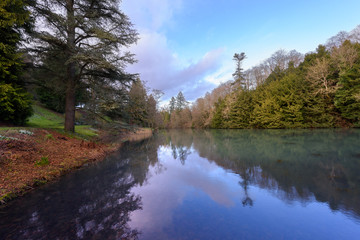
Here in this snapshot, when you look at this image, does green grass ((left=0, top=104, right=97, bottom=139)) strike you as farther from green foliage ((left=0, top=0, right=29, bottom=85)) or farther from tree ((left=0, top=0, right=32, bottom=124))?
green foliage ((left=0, top=0, right=29, bottom=85))

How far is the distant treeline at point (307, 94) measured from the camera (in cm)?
1842

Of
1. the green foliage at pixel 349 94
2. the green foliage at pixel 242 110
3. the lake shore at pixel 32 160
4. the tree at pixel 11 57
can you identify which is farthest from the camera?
the green foliage at pixel 242 110

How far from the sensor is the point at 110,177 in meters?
4.75

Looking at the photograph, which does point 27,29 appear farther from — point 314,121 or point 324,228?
Result: point 314,121

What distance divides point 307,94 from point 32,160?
28.0 metres

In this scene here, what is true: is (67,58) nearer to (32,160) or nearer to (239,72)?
(32,160)

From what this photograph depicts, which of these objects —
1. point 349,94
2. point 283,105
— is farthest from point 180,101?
point 349,94

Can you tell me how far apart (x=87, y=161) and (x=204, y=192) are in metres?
5.13

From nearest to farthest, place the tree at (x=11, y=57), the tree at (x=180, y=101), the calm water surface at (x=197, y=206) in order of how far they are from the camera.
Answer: the calm water surface at (x=197, y=206), the tree at (x=11, y=57), the tree at (x=180, y=101)

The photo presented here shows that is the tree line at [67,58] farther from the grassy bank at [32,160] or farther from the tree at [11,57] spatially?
the grassy bank at [32,160]

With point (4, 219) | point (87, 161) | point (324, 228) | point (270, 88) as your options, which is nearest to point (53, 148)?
point (87, 161)

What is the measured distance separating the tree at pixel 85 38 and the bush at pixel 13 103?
6.36 ft

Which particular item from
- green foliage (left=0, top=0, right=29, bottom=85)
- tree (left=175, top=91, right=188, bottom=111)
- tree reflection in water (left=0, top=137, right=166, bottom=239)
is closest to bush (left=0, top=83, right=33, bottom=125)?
green foliage (left=0, top=0, right=29, bottom=85)

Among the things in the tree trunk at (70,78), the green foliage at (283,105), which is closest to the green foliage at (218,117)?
the green foliage at (283,105)
